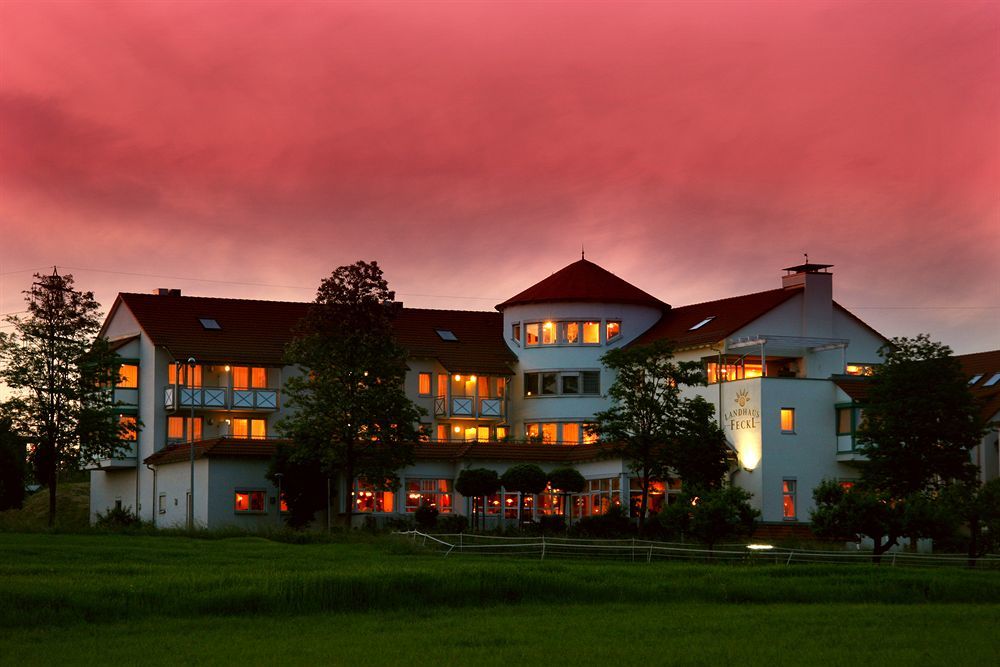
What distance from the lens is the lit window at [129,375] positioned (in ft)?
248

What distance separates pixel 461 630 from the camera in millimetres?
31250

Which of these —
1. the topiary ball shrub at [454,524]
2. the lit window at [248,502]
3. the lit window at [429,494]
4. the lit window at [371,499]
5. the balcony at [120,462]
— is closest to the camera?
the topiary ball shrub at [454,524]

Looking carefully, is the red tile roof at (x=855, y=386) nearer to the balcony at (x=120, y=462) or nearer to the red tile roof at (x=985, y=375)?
the red tile roof at (x=985, y=375)

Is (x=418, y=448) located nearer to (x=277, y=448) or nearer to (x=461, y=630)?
(x=277, y=448)

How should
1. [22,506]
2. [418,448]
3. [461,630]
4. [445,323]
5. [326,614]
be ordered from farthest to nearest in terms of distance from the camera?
[22,506] → [445,323] → [418,448] → [326,614] → [461,630]

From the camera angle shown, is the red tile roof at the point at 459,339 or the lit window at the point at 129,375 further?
the red tile roof at the point at 459,339

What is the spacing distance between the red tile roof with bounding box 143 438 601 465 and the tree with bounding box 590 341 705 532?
19.2 feet

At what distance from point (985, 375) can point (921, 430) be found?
14351 millimetres

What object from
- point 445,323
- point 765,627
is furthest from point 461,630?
point 445,323

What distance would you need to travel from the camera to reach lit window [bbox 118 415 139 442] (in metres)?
70.4

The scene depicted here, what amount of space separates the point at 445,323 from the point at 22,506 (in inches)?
1365

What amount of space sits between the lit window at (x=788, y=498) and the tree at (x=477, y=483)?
1185 cm

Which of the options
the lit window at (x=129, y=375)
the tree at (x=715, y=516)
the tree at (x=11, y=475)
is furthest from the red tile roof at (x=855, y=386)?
the tree at (x=11, y=475)

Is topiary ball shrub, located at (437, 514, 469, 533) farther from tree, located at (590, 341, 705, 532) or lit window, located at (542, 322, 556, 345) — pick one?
lit window, located at (542, 322, 556, 345)
